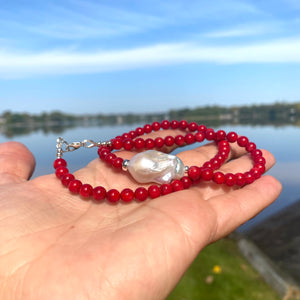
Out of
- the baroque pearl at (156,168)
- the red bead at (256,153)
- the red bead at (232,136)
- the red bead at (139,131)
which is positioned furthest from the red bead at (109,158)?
the red bead at (256,153)

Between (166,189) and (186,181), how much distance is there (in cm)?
25

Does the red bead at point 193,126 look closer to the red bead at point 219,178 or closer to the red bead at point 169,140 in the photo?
the red bead at point 169,140

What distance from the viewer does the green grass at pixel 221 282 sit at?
442 cm

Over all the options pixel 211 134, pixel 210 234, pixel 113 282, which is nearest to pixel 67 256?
pixel 113 282

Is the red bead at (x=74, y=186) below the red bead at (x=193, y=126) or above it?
below

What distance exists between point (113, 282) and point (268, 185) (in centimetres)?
158

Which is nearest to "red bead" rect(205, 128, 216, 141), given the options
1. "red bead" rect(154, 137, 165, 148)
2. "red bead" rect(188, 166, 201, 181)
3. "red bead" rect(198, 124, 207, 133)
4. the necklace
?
the necklace

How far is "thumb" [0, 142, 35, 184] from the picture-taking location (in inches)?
122

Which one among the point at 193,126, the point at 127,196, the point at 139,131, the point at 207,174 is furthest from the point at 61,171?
the point at 193,126

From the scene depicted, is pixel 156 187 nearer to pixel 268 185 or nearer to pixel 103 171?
pixel 103 171

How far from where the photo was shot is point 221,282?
4684 mm

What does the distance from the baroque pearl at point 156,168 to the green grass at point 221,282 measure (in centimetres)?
226

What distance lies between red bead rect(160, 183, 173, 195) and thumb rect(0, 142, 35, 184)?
1492 mm

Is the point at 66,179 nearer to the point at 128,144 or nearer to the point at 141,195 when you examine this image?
the point at 141,195
